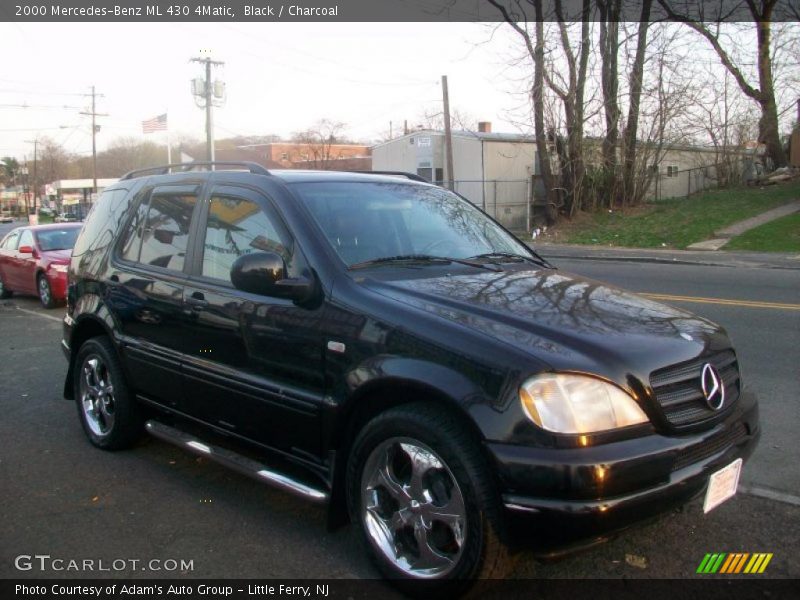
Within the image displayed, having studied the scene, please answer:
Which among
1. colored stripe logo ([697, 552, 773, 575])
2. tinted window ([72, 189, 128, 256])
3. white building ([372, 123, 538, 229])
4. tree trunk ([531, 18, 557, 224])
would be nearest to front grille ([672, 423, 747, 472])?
colored stripe logo ([697, 552, 773, 575])

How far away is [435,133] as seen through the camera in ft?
108

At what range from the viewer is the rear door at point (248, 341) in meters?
3.37

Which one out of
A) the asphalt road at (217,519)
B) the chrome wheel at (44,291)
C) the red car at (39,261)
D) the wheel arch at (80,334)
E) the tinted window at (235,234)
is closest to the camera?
the asphalt road at (217,519)

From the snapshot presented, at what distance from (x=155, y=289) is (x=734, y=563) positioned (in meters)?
3.38

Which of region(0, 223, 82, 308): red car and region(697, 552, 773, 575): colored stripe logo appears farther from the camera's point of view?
region(0, 223, 82, 308): red car

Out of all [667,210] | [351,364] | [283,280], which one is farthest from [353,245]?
[667,210]

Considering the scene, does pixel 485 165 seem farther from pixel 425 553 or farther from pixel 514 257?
pixel 425 553

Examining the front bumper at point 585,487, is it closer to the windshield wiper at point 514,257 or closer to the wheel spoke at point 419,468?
the wheel spoke at point 419,468

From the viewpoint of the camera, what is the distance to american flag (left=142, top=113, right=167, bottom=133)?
39281 millimetres

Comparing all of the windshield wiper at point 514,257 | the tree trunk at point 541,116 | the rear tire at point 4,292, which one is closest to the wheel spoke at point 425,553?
the windshield wiper at point 514,257

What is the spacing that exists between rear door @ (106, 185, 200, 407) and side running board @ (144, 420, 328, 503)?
0.17 metres

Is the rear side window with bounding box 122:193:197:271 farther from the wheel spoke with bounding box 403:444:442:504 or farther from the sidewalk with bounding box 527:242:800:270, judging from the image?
the sidewalk with bounding box 527:242:800:270

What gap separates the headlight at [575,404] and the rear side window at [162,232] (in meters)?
2.41

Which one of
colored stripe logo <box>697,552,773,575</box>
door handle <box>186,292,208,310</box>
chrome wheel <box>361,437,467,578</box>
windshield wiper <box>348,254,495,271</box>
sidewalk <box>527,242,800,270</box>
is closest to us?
chrome wheel <box>361,437,467,578</box>
